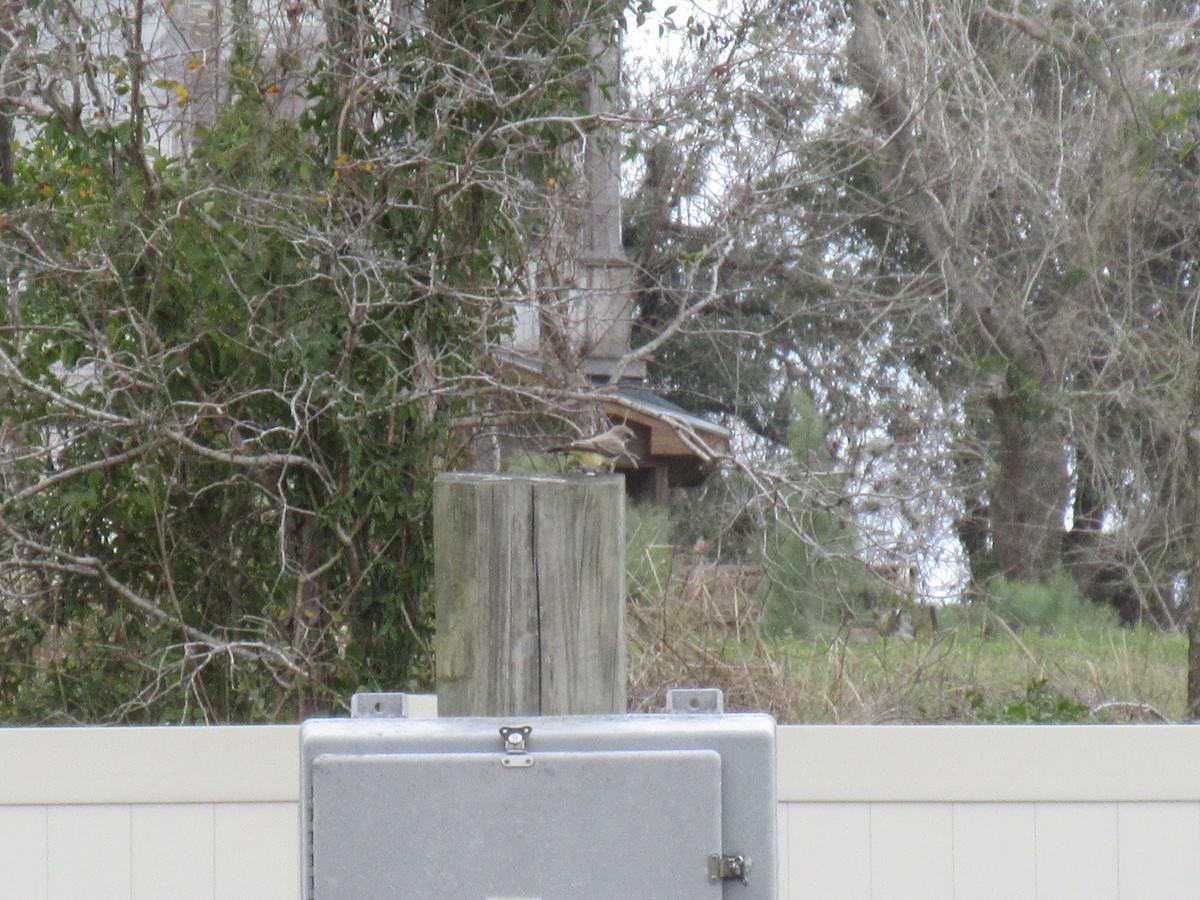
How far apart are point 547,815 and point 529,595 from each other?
32 centimetres

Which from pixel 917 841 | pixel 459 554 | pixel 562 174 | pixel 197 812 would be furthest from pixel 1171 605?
pixel 459 554

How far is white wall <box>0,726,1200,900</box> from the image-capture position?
308cm

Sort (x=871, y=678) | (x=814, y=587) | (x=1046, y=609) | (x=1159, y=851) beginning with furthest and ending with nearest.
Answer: (x=1046, y=609), (x=814, y=587), (x=871, y=678), (x=1159, y=851)

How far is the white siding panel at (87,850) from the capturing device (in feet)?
10.1

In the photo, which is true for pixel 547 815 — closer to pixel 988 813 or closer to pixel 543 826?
pixel 543 826

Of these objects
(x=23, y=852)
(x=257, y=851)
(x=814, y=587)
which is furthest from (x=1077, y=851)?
(x=814, y=587)

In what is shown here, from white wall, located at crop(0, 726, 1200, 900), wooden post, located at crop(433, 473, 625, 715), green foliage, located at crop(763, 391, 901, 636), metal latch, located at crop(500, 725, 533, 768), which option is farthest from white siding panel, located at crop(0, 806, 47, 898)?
green foliage, located at crop(763, 391, 901, 636)

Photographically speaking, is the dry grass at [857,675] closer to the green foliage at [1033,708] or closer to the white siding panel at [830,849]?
the green foliage at [1033,708]

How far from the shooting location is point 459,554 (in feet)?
5.70

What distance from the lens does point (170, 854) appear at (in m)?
3.10

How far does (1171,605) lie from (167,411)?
10013 millimetres

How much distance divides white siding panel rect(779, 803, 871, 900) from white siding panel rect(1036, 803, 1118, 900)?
0.40 m

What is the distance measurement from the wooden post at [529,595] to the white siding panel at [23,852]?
1804 mm

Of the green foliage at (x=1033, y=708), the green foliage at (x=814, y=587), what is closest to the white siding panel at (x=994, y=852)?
the green foliage at (x=1033, y=708)
